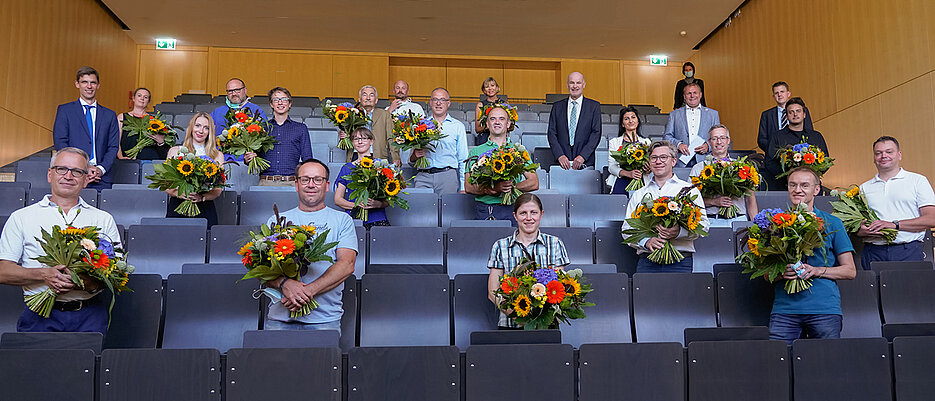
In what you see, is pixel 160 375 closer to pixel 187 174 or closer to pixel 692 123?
pixel 187 174

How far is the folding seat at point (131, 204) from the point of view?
525cm

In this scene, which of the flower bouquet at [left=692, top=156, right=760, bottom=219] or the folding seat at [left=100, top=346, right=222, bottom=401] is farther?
the flower bouquet at [left=692, top=156, right=760, bottom=219]

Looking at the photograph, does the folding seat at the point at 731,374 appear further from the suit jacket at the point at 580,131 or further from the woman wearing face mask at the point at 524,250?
the suit jacket at the point at 580,131

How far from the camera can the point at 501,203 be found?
508 cm

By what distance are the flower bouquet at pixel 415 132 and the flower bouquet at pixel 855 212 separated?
8.94 feet

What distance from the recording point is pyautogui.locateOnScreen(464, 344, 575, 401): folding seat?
9.71ft

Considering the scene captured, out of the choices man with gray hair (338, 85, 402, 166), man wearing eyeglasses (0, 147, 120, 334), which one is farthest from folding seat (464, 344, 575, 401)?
man with gray hair (338, 85, 402, 166)

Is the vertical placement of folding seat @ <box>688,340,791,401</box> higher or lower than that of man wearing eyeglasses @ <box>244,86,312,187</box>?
lower

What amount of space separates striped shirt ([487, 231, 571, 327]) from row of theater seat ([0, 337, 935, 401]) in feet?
1.86

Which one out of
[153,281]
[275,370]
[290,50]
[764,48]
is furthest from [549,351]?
[290,50]

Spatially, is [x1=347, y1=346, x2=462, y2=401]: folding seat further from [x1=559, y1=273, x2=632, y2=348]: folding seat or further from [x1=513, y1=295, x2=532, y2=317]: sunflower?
[x1=559, y1=273, x2=632, y2=348]: folding seat

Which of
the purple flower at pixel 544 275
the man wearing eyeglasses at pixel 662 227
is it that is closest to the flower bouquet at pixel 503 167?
the man wearing eyeglasses at pixel 662 227

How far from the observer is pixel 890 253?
4.71 m

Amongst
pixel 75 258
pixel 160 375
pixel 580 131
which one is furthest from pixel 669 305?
pixel 580 131
